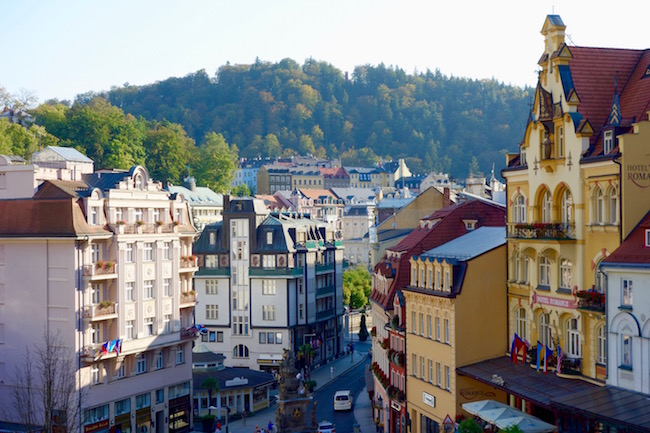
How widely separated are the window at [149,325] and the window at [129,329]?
129 centimetres

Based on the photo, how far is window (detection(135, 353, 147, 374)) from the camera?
64.0 metres

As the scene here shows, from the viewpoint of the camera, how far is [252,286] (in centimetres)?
9094

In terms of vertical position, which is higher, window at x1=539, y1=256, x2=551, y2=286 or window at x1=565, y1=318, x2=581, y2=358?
window at x1=539, y1=256, x2=551, y2=286

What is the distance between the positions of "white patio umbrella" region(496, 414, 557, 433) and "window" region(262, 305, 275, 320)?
49014mm

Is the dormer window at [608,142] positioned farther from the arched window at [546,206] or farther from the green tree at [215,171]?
the green tree at [215,171]

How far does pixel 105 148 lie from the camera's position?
153375 millimetres

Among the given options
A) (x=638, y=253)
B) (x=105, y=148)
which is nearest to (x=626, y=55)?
(x=638, y=253)

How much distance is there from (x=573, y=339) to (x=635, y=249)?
23.3ft

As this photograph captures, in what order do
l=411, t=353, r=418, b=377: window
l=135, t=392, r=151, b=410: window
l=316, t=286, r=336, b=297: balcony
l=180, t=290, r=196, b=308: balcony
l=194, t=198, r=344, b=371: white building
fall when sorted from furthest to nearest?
l=316, t=286, r=336, b=297: balcony, l=194, t=198, r=344, b=371: white building, l=180, t=290, r=196, b=308: balcony, l=135, t=392, r=151, b=410: window, l=411, t=353, r=418, b=377: window

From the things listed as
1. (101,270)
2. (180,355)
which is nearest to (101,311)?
(101,270)

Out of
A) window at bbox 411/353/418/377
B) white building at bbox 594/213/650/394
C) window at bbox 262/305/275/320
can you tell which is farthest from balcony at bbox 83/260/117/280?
white building at bbox 594/213/650/394

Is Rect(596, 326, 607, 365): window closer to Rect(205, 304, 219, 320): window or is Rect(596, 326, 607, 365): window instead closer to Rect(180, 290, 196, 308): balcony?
Rect(180, 290, 196, 308): balcony

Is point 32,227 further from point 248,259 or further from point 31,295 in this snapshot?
point 248,259

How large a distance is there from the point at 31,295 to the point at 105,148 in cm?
9568
